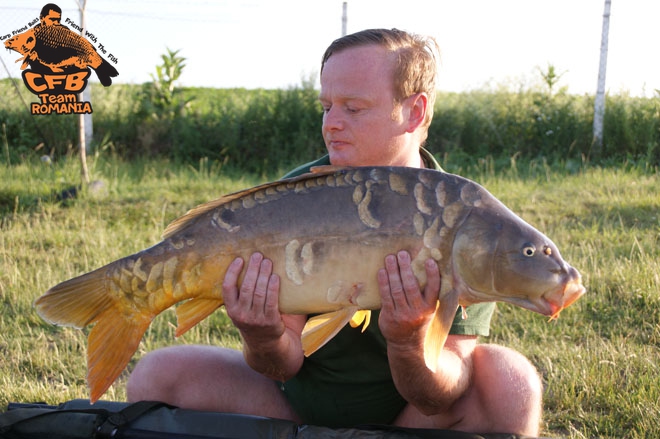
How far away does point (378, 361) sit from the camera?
2344mm

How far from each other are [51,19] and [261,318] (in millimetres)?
6573

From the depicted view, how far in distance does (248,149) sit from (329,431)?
6.78m

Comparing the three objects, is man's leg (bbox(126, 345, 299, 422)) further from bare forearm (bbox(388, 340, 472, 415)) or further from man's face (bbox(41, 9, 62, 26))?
man's face (bbox(41, 9, 62, 26))

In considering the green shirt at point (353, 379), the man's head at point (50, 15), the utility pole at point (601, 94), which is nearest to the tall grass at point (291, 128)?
the utility pole at point (601, 94)

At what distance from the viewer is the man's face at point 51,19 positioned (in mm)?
7535

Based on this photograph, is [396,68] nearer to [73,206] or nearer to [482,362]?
[482,362]

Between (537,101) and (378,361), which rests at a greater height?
(537,101)

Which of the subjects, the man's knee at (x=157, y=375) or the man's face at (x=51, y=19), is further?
the man's face at (x=51, y=19)

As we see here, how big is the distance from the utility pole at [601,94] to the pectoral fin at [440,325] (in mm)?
7134

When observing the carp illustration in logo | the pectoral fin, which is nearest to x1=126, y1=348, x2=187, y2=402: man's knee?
the pectoral fin

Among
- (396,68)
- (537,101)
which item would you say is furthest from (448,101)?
(396,68)

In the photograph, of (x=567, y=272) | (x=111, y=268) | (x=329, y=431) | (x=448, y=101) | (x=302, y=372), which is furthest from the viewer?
(x=448, y=101)

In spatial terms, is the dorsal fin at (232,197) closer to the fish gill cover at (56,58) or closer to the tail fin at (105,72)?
the fish gill cover at (56,58)

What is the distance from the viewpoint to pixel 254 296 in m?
1.92
